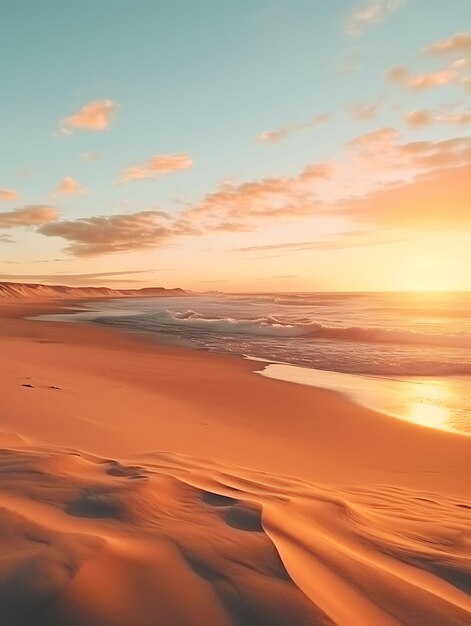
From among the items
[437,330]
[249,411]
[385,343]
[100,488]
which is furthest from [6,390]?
[437,330]

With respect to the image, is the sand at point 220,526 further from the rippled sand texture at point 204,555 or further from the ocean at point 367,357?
the ocean at point 367,357

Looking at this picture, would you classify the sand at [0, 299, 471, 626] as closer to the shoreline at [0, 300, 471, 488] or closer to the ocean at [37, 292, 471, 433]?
the shoreline at [0, 300, 471, 488]

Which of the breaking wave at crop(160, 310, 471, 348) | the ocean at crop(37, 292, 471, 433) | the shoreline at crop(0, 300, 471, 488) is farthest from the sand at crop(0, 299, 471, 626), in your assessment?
the breaking wave at crop(160, 310, 471, 348)

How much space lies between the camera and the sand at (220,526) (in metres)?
1.72

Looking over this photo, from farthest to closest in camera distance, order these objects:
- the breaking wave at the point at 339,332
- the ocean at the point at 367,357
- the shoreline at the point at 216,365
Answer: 1. the breaking wave at the point at 339,332
2. the ocean at the point at 367,357
3. the shoreline at the point at 216,365

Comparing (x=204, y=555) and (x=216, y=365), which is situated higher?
(x=204, y=555)

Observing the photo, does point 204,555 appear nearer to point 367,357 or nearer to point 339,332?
→ point 367,357

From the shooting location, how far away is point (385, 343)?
19.8m

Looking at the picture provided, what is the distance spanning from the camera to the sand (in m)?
1.72

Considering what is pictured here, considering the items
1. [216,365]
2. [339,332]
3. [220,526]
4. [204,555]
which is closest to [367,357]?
[216,365]

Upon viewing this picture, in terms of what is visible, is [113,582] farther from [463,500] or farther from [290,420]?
[290,420]

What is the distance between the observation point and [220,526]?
2.42m

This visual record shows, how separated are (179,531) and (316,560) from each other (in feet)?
2.26

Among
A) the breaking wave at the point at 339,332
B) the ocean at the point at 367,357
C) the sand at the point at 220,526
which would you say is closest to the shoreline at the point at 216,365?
the ocean at the point at 367,357
